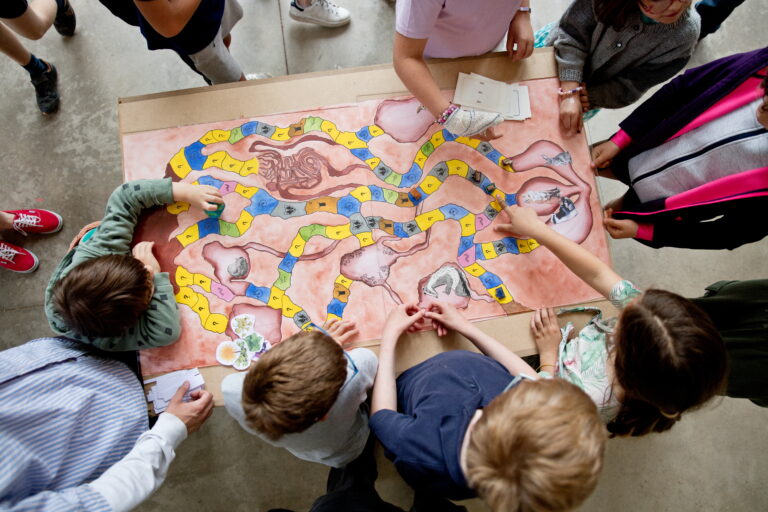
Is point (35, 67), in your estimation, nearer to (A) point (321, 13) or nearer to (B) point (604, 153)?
(A) point (321, 13)

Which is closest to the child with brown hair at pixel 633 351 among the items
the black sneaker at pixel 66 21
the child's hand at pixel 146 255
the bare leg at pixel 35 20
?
the child's hand at pixel 146 255

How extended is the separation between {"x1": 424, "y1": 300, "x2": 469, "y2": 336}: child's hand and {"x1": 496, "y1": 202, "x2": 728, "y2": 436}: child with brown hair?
0.28 metres

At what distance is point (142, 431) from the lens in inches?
56.8

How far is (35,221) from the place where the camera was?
7.54 ft

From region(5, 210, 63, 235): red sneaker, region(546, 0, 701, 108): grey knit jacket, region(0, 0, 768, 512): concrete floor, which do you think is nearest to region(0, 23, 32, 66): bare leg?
region(0, 0, 768, 512): concrete floor

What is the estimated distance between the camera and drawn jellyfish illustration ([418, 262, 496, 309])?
1.59 meters

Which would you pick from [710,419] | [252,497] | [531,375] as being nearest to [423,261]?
[531,375]

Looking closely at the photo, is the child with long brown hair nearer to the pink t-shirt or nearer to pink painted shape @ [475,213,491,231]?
the pink t-shirt

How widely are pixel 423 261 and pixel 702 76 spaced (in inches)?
44.8

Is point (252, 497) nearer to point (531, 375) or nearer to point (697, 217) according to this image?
point (531, 375)

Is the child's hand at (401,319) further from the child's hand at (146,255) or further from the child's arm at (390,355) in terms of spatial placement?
the child's hand at (146,255)

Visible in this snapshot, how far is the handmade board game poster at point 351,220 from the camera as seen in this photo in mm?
1559

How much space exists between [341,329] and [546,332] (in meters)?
0.73

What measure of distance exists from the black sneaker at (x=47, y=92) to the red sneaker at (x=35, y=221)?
2.04 ft
